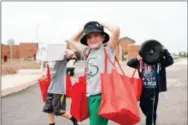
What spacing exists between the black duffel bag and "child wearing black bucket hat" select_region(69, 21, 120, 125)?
3.87 feet

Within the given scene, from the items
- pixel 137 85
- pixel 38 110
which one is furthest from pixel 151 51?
pixel 38 110

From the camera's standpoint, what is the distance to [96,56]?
5.16 meters

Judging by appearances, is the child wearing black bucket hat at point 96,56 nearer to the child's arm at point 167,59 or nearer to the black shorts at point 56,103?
the child's arm at point 167,59

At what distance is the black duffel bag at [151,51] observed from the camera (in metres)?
6.38

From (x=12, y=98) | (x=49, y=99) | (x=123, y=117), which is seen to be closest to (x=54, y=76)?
(x=49, y=99)

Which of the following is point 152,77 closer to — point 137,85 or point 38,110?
point 137,85

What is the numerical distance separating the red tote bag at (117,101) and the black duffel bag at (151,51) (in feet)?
4.92

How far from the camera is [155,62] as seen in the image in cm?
660

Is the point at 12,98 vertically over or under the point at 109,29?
under

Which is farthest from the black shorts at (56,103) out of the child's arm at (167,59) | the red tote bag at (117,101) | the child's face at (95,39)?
the red tote bag at (117,101)

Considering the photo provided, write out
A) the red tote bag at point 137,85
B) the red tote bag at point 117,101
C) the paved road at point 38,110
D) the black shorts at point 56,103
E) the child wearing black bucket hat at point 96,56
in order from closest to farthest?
the red tote bag at point 117,101 < the child wearing black bucket hat at point 96,56 < the red tote bag at point 137,85 < the black shorts at point 56,103 < the paved road at point 38,110

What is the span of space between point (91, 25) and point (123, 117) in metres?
1.08

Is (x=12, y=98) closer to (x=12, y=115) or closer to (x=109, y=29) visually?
(x=12, y=115)

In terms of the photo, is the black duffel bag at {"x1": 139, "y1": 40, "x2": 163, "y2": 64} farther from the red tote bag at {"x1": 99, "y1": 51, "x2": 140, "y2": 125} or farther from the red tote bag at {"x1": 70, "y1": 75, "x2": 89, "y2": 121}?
the red tote bag at {"x1": 99, "y1": 51, "x2": 140, "y2": 125}
